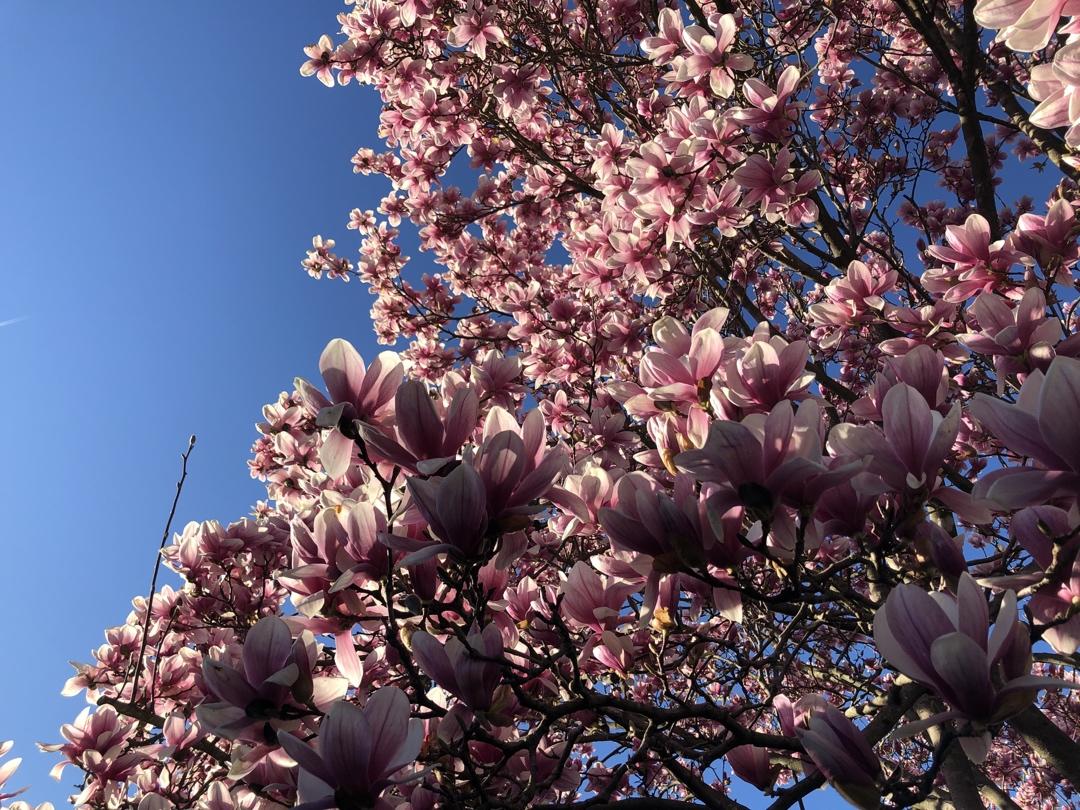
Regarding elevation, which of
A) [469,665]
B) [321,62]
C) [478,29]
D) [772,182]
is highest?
[321,62]

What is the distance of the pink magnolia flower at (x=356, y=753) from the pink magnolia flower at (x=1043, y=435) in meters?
0.94

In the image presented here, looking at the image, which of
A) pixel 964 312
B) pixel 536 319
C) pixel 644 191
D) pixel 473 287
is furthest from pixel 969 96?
pixel 473 287

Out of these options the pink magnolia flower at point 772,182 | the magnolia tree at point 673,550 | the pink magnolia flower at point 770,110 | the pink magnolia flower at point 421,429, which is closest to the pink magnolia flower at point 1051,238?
the magnolia tree at point 673,550

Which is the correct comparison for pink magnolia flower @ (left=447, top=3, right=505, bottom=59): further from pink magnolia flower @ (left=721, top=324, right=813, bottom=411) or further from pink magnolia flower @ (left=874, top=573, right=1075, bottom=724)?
pink magnolia flower @ (left=874, top=573, right=1075, bottom=724)

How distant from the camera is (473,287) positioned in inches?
240

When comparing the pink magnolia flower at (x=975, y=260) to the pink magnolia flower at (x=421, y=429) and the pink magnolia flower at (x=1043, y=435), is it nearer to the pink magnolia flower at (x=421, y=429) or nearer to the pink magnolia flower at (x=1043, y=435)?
the pink magnolia flower at (x=1043, y=435)

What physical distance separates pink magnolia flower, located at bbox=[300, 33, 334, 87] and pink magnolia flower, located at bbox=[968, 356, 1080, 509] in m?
4.75

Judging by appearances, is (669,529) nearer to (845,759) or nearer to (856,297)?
(845,759)

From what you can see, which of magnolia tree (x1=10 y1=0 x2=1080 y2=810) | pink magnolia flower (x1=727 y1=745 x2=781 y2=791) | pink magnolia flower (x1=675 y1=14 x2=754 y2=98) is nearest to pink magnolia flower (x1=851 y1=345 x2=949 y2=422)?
magnolia tree (x1=10 y1=0 x2=1080 y2=810)

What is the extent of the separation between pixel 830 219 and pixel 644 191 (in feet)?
5.07

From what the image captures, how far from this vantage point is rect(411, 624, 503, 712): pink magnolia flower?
110 centimetres

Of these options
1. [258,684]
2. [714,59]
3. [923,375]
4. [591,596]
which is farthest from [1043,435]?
[714,59]

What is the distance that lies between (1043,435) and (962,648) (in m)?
0.33

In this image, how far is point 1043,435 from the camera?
88cm
